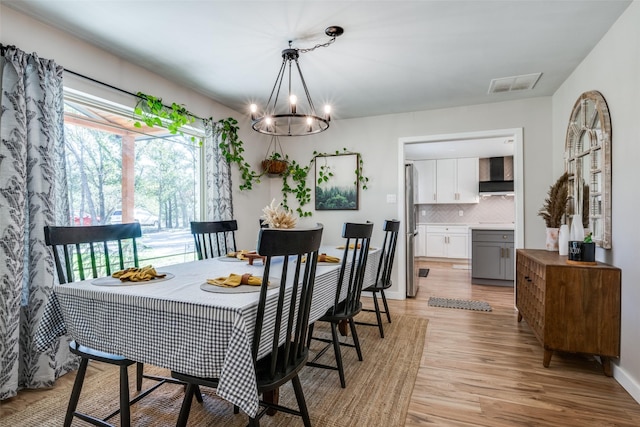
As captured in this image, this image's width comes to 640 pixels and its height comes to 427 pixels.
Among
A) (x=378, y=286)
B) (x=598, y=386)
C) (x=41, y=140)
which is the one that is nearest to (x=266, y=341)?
(x=378, y=286)

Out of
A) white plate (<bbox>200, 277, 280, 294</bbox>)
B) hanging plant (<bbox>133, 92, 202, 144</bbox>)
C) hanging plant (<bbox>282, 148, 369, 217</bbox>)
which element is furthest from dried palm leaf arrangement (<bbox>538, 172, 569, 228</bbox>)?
hanging plant (<bbox>133, 92, 202, 144</bbox>)

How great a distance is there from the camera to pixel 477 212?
7406 mm

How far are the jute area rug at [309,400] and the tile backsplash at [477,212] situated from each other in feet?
18.0

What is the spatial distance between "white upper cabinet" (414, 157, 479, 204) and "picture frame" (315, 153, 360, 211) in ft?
11.6

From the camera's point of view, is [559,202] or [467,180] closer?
[559,202]

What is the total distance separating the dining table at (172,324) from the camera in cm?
120

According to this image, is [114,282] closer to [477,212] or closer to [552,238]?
[552,238]

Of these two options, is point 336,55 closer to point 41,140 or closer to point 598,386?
point 41,140

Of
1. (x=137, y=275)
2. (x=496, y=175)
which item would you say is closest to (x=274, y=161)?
(x=137, y=275)

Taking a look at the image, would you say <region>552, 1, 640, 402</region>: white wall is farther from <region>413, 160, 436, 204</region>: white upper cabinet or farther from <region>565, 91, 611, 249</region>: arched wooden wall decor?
<region>413, 160, 436, 204</region>: white upper cabinet

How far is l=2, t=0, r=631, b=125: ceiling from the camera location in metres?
2.14

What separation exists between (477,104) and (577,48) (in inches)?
54.2

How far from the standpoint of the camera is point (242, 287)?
4.91ft

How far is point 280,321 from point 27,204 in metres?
1.95
